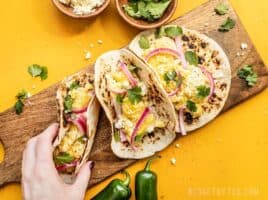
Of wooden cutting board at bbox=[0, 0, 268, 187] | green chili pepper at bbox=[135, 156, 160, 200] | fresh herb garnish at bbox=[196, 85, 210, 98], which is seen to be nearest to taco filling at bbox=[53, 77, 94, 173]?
wooden cutting board at bbox=[0, 0, 268, 187]

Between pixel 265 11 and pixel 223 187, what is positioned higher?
pixel 265 11

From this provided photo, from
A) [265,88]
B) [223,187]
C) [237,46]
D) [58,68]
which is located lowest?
[223,187]

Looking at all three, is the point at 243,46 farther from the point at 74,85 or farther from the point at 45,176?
the point at 45,176

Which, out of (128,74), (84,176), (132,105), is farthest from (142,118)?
(84,176)

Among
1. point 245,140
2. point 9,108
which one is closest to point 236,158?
point 245,140

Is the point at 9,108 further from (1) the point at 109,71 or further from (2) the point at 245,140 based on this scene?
(2) the point at 245,140

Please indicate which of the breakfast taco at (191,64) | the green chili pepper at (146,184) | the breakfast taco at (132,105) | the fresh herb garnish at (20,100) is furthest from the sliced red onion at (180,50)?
the fresh herb garnish at (20,100)

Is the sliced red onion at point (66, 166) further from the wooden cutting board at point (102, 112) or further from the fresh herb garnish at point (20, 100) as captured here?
the fresh herb garnish at point (20, 100)
